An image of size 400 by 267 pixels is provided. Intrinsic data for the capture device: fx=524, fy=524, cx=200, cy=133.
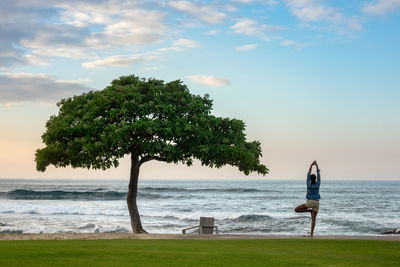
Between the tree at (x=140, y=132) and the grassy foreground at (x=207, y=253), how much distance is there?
6.21 m

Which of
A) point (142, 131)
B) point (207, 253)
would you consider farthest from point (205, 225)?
point (207, 253)

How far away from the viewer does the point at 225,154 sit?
73.5 feet

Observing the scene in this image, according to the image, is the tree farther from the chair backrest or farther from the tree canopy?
the chair backrest

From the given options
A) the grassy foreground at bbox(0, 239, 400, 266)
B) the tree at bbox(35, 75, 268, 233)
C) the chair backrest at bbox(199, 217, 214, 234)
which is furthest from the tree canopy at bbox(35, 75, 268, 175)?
the grassy foreground at bbox(0, 239, 400, 266)

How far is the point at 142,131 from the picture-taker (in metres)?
21.8

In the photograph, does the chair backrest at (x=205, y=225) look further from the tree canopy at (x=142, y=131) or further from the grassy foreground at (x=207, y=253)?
the grassy foreground at (x=207, y=253)

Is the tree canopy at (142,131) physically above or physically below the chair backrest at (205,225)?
above

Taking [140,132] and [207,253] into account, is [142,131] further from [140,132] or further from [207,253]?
[207,253]

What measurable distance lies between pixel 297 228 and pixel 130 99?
2343cm

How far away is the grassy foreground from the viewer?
11969 mm

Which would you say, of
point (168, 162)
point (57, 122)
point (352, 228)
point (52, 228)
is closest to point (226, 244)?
point (168, 162)

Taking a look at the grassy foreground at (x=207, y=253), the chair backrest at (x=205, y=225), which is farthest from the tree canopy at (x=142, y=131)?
the grassy foreground at (x=207, y=253)

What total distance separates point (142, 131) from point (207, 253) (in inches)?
364

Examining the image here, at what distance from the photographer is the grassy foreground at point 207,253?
1197cm
